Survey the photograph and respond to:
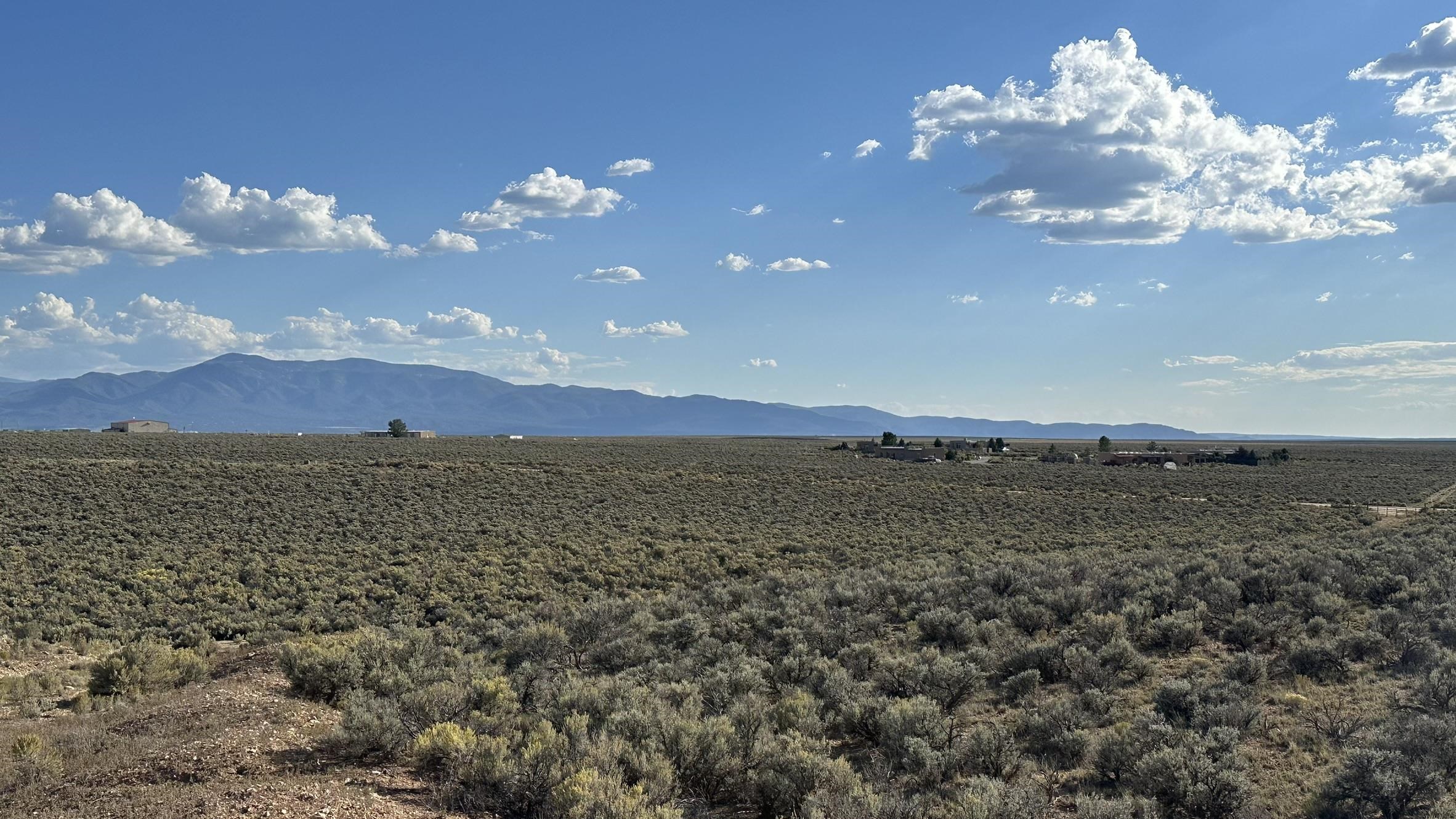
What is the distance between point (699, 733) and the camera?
24.4ft

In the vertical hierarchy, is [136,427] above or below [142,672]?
above

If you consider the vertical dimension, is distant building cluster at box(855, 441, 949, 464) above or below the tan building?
below

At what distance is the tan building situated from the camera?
283 feet

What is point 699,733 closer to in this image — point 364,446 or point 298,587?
point 298,587

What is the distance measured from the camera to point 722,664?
1089 cm

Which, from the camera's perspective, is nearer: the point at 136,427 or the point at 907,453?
the point at 907,453

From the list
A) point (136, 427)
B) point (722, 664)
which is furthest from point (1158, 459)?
point (136, 427)

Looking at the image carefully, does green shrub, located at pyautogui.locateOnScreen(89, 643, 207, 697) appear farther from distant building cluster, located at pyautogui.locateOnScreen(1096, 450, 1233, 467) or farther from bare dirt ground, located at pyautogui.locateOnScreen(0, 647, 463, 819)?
distant building cluster, located at pyautogui.locateOnScreen(1096, 450, 1233, 467)

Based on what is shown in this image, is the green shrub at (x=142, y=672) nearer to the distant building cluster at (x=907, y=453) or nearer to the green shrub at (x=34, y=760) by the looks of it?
the green shrub at (x=34, y=760)

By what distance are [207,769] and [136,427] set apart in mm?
106532

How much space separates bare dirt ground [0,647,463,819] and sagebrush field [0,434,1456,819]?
5 centimetres

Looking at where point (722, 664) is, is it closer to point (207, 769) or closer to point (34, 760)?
point (207, 769)

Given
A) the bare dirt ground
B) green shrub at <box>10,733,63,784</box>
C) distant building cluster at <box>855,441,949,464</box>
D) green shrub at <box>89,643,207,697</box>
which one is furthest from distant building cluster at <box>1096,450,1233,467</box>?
green shrub at <box>10,733,63,784</box>

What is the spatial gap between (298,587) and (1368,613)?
2132cm
